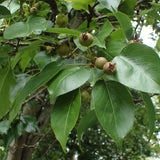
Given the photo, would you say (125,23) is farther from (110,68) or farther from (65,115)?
(65,115)

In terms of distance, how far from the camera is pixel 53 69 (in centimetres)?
63

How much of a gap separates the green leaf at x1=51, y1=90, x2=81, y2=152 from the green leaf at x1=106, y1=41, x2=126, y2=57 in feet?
0.55

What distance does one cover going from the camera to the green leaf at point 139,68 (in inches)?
18.4

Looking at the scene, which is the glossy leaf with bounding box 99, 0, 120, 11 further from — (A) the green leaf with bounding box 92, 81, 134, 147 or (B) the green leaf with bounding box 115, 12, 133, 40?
(A) the green leaf with bounding box 92, 81, 134, 147

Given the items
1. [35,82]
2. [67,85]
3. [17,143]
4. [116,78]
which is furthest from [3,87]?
[17,143]

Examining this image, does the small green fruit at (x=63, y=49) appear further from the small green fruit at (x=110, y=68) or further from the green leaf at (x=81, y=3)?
the small green fruit at (x=110, y=68)

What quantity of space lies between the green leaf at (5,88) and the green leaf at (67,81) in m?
0.20

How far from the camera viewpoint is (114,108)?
1.80ft

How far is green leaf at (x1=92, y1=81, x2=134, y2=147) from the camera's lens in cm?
51

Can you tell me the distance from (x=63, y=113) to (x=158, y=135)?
3.15 m

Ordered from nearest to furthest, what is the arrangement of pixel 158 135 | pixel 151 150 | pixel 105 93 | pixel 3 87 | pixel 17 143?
pixel 105 93 → pixel 3 87 → pixel 17 143 → pixel 158 135 → pixel 151 150

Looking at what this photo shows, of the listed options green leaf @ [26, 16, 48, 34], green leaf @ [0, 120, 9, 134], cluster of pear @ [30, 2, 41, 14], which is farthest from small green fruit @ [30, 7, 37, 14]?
green leaf @ [0, 120, 9, 134]

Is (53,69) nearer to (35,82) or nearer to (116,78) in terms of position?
(35,82)

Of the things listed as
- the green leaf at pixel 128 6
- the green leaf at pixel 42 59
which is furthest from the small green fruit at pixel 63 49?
the green leaf at pixel 128 6
